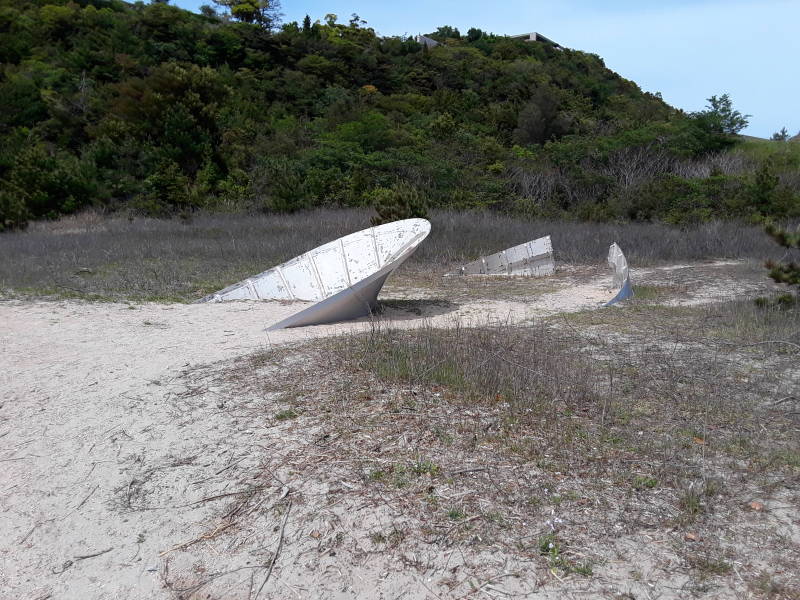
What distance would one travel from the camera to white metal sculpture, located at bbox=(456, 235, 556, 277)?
13.2 metres

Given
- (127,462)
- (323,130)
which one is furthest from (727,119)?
(127,462)

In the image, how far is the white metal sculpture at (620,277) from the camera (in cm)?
1009

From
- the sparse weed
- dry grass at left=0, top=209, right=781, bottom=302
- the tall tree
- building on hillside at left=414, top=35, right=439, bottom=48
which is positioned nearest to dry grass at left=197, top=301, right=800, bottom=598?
the sparse weed

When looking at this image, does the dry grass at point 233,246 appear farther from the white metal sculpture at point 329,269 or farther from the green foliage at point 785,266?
the green foliage at point 785,266

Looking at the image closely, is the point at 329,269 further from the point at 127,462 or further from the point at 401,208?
the point at 127,462

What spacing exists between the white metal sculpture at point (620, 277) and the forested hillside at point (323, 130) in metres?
5.12

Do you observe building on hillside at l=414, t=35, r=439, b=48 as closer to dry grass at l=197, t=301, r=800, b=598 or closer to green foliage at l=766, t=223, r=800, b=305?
green foliage at l=766, t=223, r=800, b=305

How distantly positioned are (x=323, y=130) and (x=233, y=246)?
56.3 feet

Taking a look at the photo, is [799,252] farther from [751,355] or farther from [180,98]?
[180,98]

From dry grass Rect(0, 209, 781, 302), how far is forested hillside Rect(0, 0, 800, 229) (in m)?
1.67

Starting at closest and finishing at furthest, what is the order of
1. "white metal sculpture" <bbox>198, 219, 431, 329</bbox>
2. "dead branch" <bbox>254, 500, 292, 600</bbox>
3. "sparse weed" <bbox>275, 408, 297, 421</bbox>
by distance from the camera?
"dead branch" <bbox>254, 500, 292, 600</bbox>
"sparse weed" <bbox>275, 408, 297, 421</bbox>
"white metal sculpture" <bbox>198, 219, 431, 329</bbox>

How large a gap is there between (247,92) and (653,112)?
2075 cm

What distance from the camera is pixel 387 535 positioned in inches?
136

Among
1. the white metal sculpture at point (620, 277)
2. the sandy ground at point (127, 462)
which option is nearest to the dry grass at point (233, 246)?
the white metal sculpture at point (620, 277)
